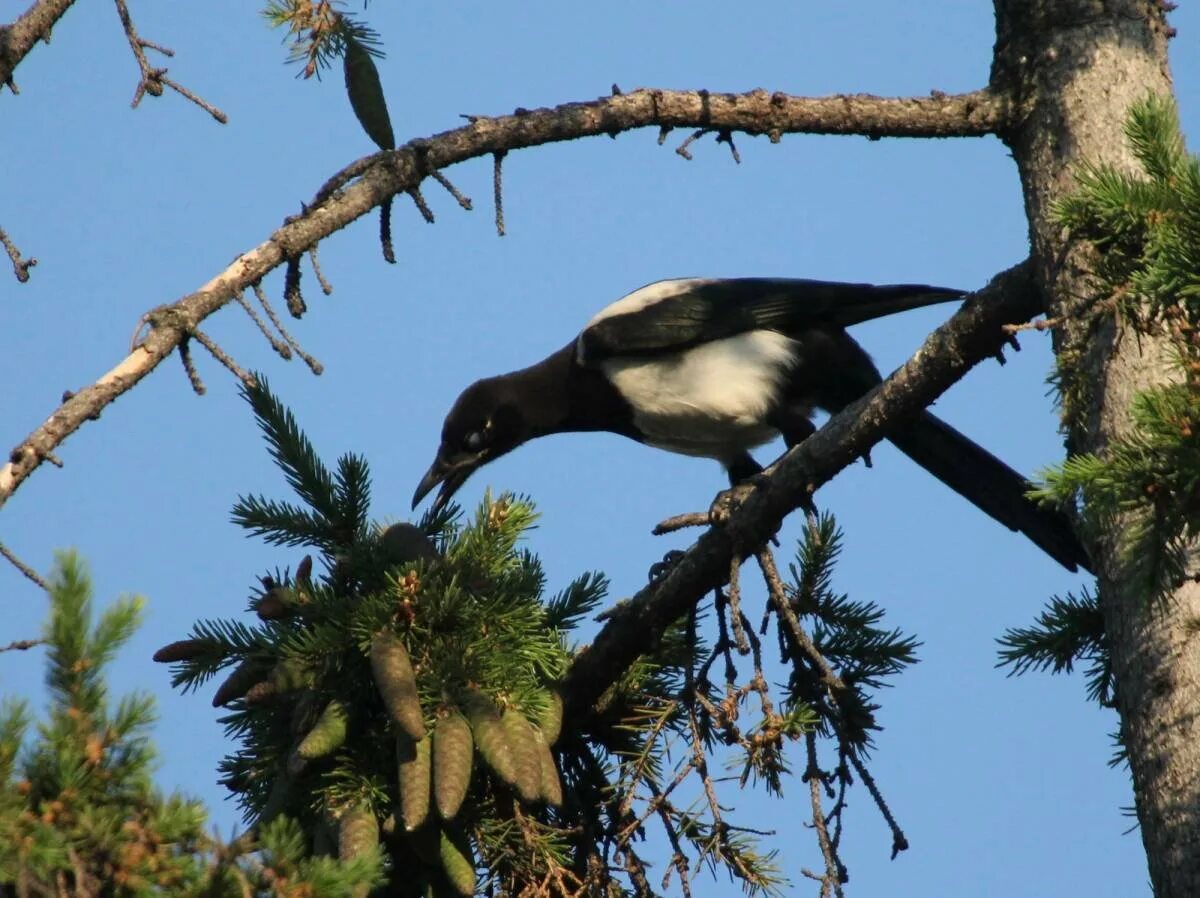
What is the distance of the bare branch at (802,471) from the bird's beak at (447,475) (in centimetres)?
264

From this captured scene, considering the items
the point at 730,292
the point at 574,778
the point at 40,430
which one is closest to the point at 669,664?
the point at 574,778

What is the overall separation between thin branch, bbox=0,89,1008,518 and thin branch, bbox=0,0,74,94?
611mm

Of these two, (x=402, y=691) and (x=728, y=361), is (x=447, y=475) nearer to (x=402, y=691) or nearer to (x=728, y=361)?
(x=728, y=361)

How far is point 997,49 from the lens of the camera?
3.63 m

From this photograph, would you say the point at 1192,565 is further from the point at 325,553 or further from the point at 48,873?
the point at 48,873

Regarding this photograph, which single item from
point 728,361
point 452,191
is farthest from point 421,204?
point 728,361

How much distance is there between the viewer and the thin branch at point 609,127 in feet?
10.6

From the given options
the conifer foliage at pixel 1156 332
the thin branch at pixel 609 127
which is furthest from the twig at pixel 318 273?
the conifer foliage at pixel 1156 332

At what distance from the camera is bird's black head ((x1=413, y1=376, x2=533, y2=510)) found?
6.11 m

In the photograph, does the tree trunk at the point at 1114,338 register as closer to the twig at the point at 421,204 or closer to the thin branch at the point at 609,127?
the thin branch at the point at 609,127

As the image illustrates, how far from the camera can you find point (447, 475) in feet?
20.0

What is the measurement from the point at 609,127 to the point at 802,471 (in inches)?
38.7

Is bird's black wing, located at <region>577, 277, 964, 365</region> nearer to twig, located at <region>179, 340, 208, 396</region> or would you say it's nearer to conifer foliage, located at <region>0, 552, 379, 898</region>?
twig, located at <region>179, 340, 208, 396</region>

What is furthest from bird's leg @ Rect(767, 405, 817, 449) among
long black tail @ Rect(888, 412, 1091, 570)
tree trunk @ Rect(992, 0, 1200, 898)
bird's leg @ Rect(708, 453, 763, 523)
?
tree trunk @ Rect(992, 0, 1200, 898)
